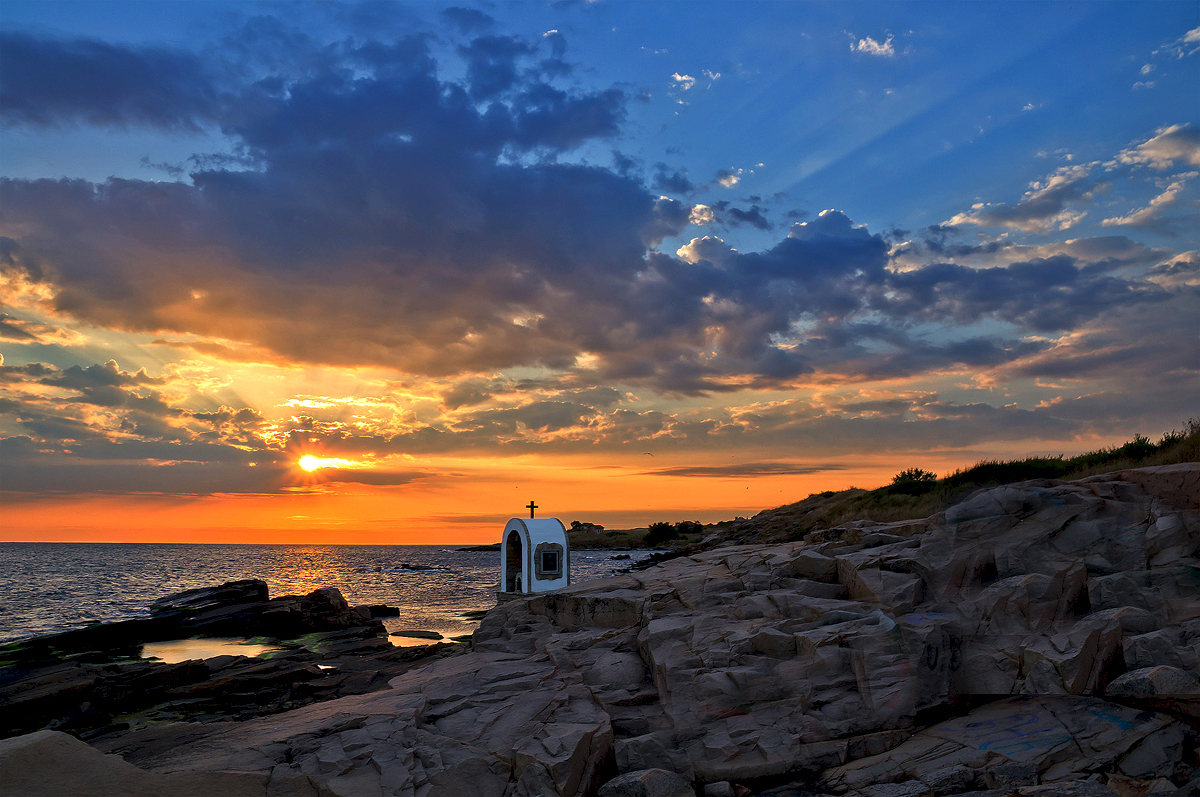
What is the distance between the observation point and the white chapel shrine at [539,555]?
28188 mm

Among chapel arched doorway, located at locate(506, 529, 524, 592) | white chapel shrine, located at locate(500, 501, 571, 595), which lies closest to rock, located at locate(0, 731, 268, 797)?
white chapel shrine, located at locate(500, 501, 571, 595)

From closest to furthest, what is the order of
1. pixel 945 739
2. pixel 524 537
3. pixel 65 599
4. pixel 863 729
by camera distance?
1. pixel 945 739
2. pixel 863 729
3. pixel 524 537
4. pixel 65 599

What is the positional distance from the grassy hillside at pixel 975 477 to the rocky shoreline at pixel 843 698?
9.30 m

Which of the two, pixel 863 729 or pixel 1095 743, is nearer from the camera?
pixel 1095 743

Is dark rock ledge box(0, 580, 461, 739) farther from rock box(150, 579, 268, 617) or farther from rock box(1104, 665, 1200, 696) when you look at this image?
rock box(1104, 665, 1200, 696)

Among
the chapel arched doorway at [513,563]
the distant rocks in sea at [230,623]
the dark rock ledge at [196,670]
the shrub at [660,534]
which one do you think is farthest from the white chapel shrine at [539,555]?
the shrub at [660,534]

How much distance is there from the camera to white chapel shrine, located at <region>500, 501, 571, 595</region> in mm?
28188

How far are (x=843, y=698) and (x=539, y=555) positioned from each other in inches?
744

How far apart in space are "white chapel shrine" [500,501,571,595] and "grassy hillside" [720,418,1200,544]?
14.2 meters

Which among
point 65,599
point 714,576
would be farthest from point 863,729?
point 65,599

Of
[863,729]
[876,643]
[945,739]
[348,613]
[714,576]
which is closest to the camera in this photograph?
[945,739]

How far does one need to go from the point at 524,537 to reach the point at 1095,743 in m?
22.2

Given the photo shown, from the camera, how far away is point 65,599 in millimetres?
53469

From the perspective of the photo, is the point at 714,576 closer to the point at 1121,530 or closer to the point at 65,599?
the point at 1121,530
